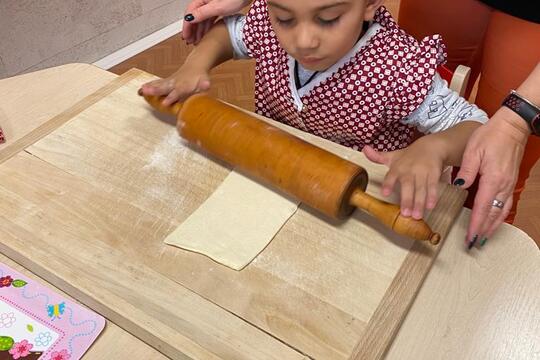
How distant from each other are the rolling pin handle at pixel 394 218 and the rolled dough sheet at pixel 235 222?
111 millimetres

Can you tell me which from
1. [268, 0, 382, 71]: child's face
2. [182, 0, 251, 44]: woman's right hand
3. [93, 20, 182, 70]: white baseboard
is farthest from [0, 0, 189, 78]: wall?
[268, 0, 382, 71]: child's face

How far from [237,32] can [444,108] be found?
0.48 meters

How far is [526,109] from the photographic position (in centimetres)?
82

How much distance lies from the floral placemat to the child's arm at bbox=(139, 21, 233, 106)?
1.33ft

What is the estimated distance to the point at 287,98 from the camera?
1061 mm

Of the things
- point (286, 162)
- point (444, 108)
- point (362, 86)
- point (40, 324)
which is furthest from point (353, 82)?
point (40, 324)

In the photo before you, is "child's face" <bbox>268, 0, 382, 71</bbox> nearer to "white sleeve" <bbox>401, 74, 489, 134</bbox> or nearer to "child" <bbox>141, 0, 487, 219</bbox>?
"child" <bbox>141, 0, 487, 219</bbox>

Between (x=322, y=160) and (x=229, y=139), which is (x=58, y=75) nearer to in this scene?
(x=229, y=139)

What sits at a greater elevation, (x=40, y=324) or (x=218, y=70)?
(x=40, y=324)

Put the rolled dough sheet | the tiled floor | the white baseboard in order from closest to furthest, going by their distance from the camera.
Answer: the rolled dough sheet
the tiled floor
the white baseboard

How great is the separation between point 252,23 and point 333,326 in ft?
2.25

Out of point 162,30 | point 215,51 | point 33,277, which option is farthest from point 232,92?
point 33,277

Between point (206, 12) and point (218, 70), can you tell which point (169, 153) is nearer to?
point (206, 12)

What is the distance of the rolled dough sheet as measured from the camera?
735 millimetres
